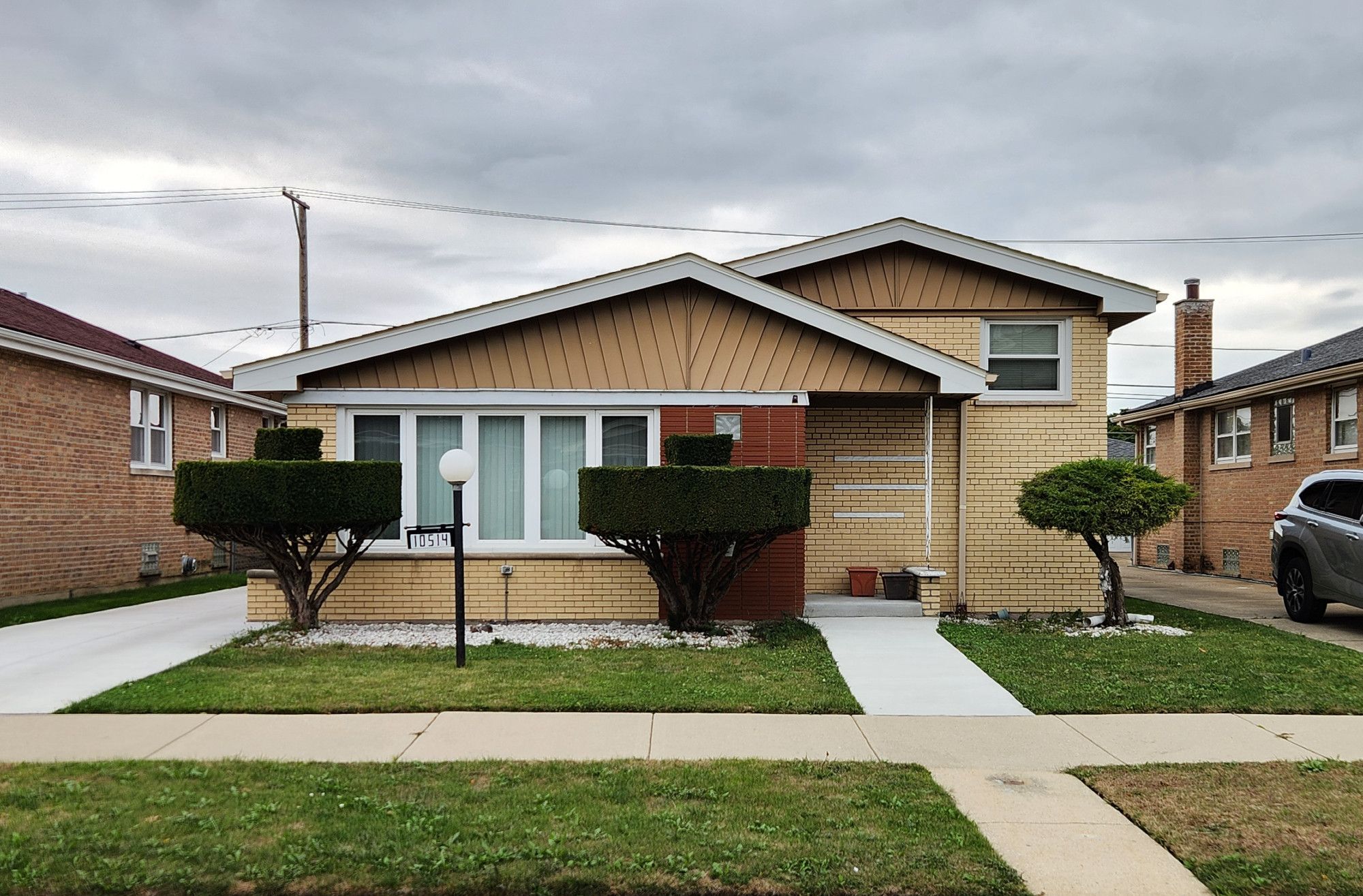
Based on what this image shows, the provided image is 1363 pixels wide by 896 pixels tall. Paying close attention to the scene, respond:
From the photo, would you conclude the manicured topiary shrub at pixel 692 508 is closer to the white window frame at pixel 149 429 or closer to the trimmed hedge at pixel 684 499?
the trimmed hedge at pixel 684 499

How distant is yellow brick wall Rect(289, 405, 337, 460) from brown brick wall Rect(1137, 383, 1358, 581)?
1602 cm

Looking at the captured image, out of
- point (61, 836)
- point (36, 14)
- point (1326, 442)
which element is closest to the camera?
point (61, 836)

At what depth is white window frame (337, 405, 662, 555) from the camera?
35.2ft

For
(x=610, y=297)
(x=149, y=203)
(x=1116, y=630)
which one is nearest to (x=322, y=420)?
(x=610, y=297)

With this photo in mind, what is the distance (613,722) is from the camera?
6.51 meters

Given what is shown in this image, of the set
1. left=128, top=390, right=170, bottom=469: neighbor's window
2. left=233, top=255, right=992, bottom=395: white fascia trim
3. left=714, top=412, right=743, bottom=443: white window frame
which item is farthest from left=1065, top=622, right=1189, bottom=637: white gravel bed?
left=128, top=390, right=170, bottom=469: neighbor's window


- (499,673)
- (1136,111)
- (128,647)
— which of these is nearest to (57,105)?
(128,647)

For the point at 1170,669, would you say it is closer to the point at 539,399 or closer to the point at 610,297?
the point at 610,297

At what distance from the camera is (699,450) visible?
958cm

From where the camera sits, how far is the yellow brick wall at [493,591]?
10617 mm

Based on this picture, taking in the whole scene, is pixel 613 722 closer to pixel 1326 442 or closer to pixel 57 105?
pixel 57 105

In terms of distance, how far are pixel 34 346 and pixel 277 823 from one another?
11.8 meters

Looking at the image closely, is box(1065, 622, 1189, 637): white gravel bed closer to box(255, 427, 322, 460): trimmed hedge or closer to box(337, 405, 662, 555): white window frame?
box(337, 405, 662, 555): white window frame

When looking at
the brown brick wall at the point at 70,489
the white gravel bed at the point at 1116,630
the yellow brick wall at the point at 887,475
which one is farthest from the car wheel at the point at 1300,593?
the brown brick wall at the point at 70,489
